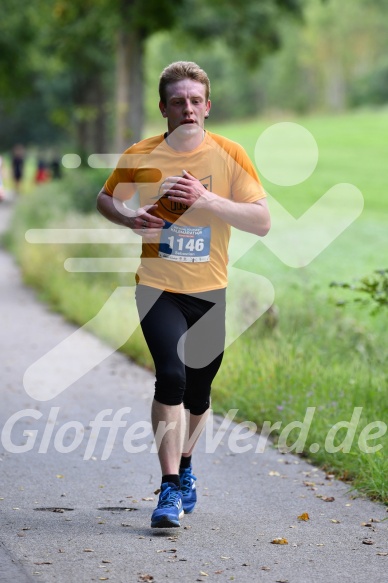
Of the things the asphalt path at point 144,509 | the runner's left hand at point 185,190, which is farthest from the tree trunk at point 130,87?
the runner's left hand at point 185,190

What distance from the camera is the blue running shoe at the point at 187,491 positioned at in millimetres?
5785

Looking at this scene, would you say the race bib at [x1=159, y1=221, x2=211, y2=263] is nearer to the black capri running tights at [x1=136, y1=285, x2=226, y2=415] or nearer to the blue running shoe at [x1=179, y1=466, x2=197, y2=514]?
the black capri running tights at [x1=136, y1=285, x2=226, y2=415]

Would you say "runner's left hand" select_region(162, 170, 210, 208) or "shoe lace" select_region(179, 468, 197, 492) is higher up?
"runner's left hand" select_region(162, 170, 210, 208)

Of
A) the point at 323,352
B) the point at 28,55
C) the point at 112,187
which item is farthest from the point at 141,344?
the point at 28,55

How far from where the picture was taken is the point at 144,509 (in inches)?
232

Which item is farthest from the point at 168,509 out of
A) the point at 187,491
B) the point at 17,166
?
the point at 17,166

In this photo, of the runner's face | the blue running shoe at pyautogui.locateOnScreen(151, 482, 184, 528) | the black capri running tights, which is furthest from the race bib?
the blue running shoe at pyautogui.locateOnScreen(151, 482, 184, 528)

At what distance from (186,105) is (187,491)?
6.27ft

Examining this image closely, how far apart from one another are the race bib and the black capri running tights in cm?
18

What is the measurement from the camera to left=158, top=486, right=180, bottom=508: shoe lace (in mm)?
5375

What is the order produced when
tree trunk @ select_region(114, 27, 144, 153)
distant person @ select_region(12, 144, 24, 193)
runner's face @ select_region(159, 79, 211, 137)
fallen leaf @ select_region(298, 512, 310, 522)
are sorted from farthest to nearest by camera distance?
distant person @ select_region(12, 144, 24, 193), tree trunk @ select_region(114, 27, 144, 153), fallen leaf @ select_region(298, 512, 310, 522), runner's face @ select_region(159, 79, 211, 137)

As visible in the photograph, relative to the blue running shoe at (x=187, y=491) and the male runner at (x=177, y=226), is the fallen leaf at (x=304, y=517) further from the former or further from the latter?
the male runner at (x=177, y=226)

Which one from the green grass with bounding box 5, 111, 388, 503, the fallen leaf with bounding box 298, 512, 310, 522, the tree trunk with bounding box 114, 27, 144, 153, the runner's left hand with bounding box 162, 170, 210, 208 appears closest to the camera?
the runner's left hand with bounding box 162, 170, 210, 208

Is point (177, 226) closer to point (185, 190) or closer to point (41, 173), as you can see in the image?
point (185, 190)
